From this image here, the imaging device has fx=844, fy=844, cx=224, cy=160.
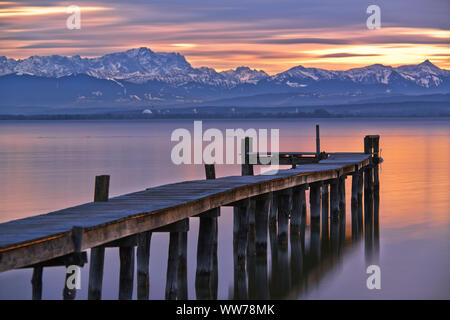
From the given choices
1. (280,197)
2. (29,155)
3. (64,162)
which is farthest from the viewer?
(29,155)

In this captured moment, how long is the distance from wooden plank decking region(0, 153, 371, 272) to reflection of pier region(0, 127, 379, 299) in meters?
0.01

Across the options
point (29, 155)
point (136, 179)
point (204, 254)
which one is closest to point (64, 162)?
point (29, 155)

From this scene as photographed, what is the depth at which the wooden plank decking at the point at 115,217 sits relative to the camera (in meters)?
10.7

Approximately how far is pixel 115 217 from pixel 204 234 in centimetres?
396

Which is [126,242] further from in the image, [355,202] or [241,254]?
[355,202]

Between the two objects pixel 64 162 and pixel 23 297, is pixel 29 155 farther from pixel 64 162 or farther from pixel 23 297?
pixel 23 297

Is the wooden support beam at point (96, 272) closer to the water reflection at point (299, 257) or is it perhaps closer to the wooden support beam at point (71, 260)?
the wooden support beam at point (71, 260)

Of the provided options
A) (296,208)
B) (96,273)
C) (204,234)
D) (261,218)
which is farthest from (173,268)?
(296,208)

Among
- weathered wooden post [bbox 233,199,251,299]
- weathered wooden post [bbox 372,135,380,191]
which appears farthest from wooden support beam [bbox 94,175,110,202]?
weathered wooden post [bbox 372,135,380,191]

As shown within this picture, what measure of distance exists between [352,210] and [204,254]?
1429 cm

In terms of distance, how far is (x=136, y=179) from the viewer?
4784 centimetres

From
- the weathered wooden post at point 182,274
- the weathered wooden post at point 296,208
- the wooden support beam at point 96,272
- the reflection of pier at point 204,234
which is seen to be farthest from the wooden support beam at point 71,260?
the weathered wooden post at point 296,208

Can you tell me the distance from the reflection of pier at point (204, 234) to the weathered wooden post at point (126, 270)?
2 centimetres
